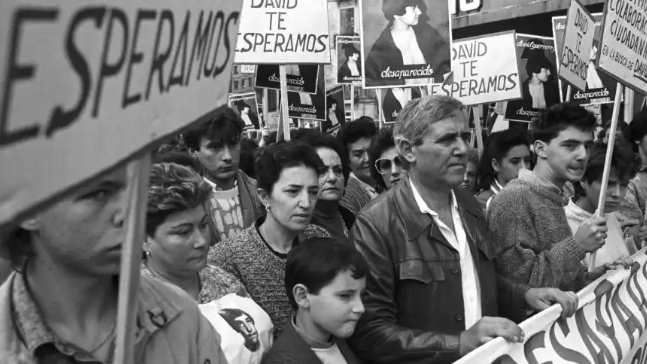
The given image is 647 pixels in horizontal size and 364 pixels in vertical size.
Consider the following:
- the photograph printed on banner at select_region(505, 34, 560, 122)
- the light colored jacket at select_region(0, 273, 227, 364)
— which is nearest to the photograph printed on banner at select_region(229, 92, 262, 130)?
the photograph printed on banner at select_region(505, 34, 560, 122)

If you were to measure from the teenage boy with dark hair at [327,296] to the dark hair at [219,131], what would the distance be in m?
1.64

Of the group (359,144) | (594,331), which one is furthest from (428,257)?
(359,144)

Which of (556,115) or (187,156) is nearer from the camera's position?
(187,156)

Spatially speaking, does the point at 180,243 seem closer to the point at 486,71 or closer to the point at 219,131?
the point at 219,131

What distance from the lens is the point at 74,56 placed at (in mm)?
891

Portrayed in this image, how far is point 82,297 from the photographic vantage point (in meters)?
1.45

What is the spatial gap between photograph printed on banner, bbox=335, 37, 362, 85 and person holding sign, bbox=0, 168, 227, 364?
11.7 m

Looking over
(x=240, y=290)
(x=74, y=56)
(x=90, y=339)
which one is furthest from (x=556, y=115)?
(x=74, y=56)

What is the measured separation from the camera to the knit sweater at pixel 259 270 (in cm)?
281

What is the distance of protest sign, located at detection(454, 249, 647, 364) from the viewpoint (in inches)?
109

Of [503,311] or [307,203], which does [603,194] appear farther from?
[307,203]

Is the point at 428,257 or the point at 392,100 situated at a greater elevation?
the point at 392,100

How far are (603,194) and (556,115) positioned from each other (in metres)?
0.52

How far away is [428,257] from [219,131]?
1.82 metres
